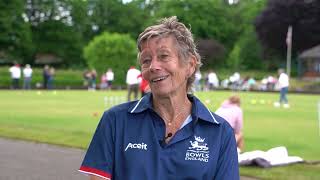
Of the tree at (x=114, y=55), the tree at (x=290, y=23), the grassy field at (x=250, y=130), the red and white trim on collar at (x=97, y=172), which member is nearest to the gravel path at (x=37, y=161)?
the grassy field at (x=250, y=130)

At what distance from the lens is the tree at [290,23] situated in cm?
7450

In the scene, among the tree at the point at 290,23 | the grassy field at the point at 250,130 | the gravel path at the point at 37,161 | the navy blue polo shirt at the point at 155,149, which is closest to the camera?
the navy blue polo shirt at the point at 155,149

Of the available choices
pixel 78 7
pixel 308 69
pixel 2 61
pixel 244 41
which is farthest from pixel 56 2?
pixel 308 69

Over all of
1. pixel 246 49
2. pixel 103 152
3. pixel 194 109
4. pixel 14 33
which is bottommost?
pixel 103 152

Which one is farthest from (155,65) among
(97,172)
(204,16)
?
(204,16)

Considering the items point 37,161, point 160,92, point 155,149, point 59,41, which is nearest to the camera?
point 155,149

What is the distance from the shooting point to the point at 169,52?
3129 mm

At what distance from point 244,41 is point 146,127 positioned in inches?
3522

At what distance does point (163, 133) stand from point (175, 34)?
1.72 ft

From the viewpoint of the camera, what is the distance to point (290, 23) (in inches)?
2997

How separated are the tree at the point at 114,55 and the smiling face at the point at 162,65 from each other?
168 ft

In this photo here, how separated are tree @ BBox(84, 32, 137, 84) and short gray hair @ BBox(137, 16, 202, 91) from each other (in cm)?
5110

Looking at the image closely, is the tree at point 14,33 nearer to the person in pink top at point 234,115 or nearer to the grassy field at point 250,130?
the grassy field at point 250,130

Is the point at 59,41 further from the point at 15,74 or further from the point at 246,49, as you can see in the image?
the point at 15,74
